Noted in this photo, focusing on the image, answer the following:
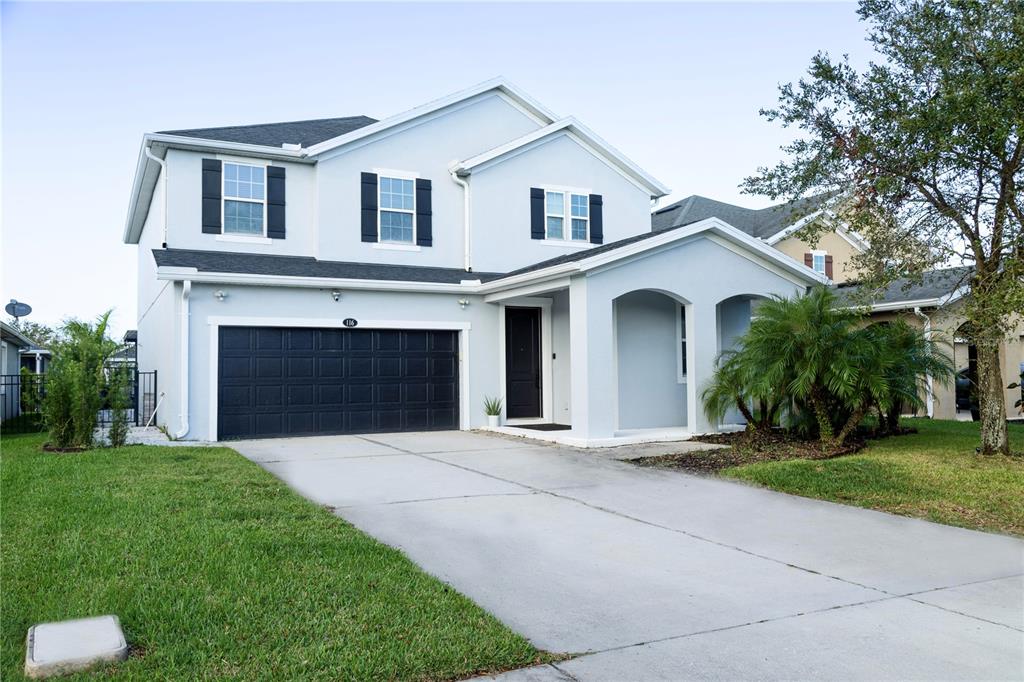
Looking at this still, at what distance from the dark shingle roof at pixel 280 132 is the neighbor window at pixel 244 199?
1.92ft

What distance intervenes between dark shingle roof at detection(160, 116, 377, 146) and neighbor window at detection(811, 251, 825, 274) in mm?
15497

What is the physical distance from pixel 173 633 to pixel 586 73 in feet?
43.0

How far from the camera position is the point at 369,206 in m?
15.2

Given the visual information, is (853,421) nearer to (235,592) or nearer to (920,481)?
(920,481)

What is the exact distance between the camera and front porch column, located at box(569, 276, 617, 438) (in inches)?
476

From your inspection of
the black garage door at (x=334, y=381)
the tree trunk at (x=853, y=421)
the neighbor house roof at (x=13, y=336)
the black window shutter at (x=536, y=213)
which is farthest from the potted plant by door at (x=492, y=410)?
Answer: the neighbor house roof at (x=13, y=336)

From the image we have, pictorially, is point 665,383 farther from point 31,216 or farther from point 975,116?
point 31,216

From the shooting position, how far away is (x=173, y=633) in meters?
3.72

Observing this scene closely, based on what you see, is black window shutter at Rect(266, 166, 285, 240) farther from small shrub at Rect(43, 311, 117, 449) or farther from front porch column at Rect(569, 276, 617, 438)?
front porch column at Rect(569, 276, 617, 438)

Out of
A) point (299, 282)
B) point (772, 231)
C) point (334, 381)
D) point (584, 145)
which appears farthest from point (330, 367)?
point (772, 231)

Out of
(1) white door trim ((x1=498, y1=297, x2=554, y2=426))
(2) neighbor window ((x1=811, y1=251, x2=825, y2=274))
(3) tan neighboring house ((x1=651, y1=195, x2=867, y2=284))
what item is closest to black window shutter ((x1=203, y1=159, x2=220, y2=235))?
(1) white door trim ((x1=498, y1=297, x2=554, y2=426))

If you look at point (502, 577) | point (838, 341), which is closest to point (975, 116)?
point (838, 341)

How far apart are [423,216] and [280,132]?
3.46 meters

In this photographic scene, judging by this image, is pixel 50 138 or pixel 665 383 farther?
pixel 665 383
